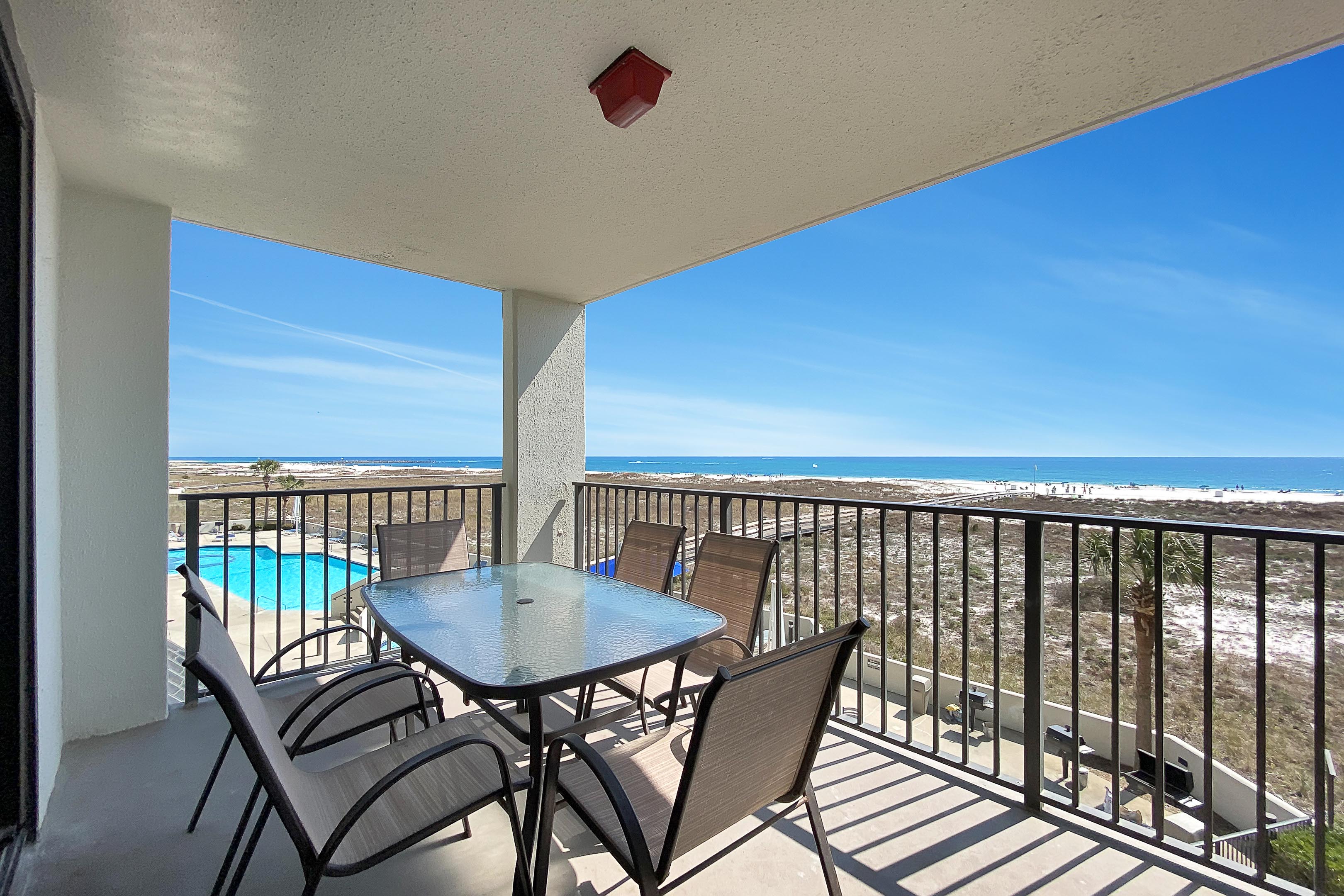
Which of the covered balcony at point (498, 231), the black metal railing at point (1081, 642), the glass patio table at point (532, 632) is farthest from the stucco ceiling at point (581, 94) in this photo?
the glass patio table at point (532, 632)

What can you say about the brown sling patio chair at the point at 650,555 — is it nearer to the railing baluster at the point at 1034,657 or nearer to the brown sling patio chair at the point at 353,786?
the brown sling patio chair at the point at 353,786

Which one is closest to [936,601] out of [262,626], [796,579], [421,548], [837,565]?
[837,565]

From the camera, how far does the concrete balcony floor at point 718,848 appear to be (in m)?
1.64

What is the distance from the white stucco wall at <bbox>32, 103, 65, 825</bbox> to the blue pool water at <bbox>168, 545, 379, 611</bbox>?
8.37 m

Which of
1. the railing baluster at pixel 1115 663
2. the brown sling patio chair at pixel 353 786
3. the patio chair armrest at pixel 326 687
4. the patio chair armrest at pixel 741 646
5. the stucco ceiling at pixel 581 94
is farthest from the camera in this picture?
the patio chair armrest at pixel 741 646

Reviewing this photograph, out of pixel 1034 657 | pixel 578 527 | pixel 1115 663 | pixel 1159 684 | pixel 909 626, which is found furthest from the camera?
pixel 578 527

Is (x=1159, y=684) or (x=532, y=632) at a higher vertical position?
(x=532, y=632)

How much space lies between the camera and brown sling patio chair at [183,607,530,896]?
1.03 m

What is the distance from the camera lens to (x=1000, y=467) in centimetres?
5238

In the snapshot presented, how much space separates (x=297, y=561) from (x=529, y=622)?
13946 mm

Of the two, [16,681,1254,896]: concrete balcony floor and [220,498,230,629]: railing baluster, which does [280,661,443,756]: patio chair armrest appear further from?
[220,498,230,629]: railing baluster

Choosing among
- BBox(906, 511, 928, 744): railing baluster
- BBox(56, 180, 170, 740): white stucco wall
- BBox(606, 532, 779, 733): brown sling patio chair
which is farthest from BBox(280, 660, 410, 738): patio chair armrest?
BBox(906, 511, 928, 744): railing baluster

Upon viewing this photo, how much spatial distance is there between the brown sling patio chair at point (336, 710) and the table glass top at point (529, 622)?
0.21m

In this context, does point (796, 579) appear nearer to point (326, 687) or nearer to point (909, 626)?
point (909, 626)
